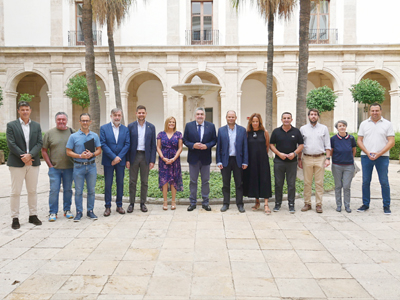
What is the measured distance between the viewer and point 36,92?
2289 centimetres

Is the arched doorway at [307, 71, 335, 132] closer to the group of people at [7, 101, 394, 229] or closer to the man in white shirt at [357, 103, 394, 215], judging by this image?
the man in white shirt at [357, 103, 394, 215]

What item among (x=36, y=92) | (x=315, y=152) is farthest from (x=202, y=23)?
(x=315, y=152)

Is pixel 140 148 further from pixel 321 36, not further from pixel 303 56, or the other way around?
pixel 321 36

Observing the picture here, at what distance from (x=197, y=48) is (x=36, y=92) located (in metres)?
11.8

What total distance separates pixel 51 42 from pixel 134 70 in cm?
534

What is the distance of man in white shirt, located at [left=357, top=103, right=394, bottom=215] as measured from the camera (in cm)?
582

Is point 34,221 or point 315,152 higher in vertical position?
point 315,152

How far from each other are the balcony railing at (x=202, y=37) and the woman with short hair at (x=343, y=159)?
15.4 metres

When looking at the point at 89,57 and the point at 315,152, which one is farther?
the point at 89,57

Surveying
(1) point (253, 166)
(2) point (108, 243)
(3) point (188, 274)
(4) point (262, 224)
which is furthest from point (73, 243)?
(1) point (253, 166)

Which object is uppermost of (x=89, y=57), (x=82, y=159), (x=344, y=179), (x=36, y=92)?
(x=36, y=92)

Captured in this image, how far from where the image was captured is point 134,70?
1978 cm

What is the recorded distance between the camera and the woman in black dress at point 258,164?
236 inches

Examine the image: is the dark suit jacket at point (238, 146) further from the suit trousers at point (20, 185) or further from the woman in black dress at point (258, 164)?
the suit trousers at point (20, 185)
